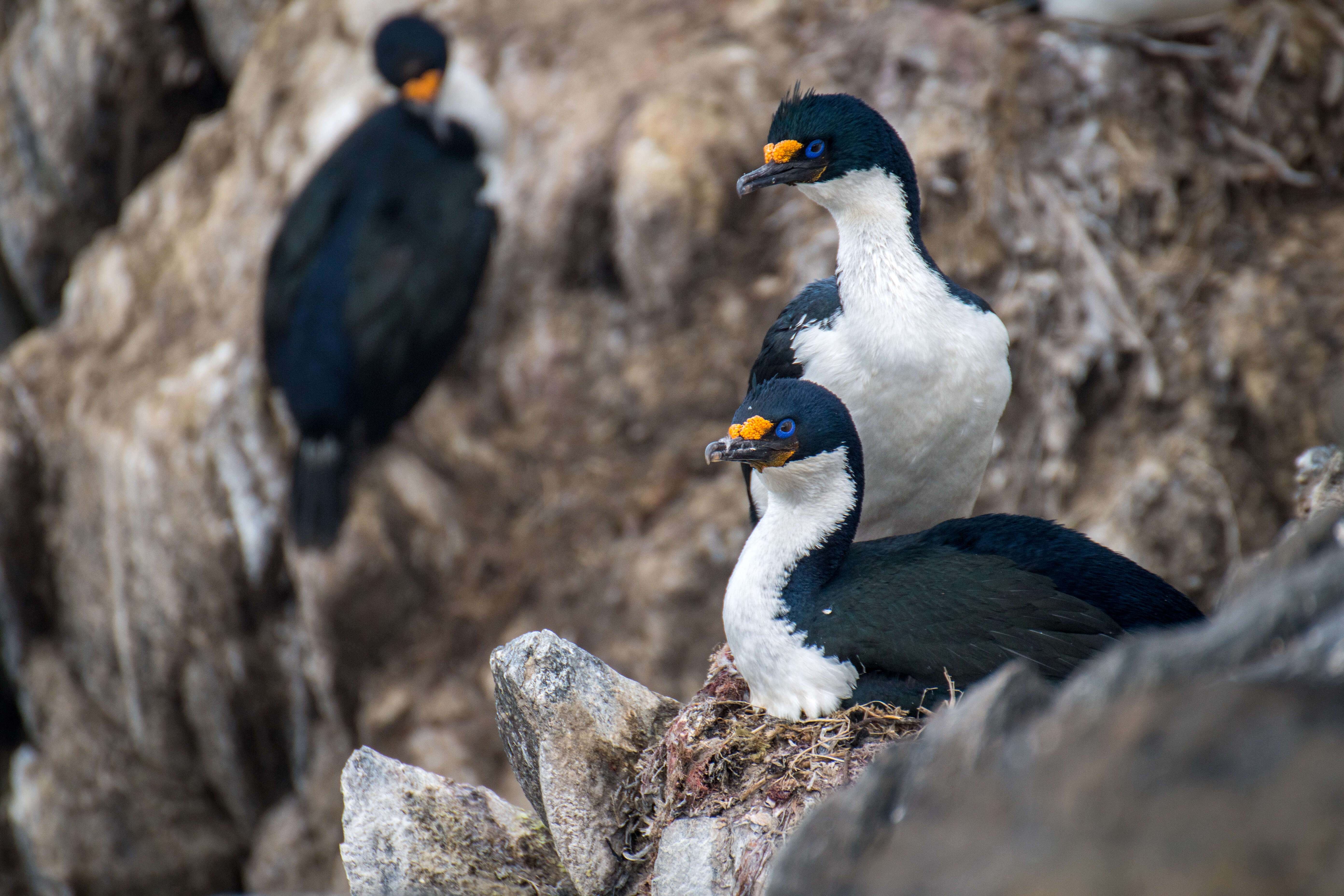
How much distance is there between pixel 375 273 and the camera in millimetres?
6387

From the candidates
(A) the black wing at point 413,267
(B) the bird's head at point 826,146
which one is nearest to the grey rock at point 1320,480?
(B) the bird's head at point 826,146

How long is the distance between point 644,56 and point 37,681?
5846 millimetres

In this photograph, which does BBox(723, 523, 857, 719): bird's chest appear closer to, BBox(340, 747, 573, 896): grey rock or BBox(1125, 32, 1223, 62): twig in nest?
BBox(340, 747, 573, 896): grey rock

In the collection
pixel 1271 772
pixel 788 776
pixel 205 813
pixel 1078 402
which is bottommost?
pixel 205 813

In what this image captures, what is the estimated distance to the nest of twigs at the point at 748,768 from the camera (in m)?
2.54

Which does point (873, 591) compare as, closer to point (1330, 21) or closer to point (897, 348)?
point (897, 348)

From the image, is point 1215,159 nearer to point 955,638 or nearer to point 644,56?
point 644,56

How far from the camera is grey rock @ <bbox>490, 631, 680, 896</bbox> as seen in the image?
2939mm

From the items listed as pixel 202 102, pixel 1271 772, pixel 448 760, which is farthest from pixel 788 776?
pixel 202 102

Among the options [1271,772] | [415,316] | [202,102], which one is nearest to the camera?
[1271,772]

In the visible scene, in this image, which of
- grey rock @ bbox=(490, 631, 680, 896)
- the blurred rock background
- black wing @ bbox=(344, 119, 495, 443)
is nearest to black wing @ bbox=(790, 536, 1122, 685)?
grey rock @ bbox=(490, 631, 680, 896)

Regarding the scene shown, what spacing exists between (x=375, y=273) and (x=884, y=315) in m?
4.00

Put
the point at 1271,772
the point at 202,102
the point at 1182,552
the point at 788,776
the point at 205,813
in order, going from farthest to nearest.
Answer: the point at 202,102
the point at 205,813
the point at 1182,552
the point at 788,776
the point at 1271,772

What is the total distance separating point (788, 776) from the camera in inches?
103
